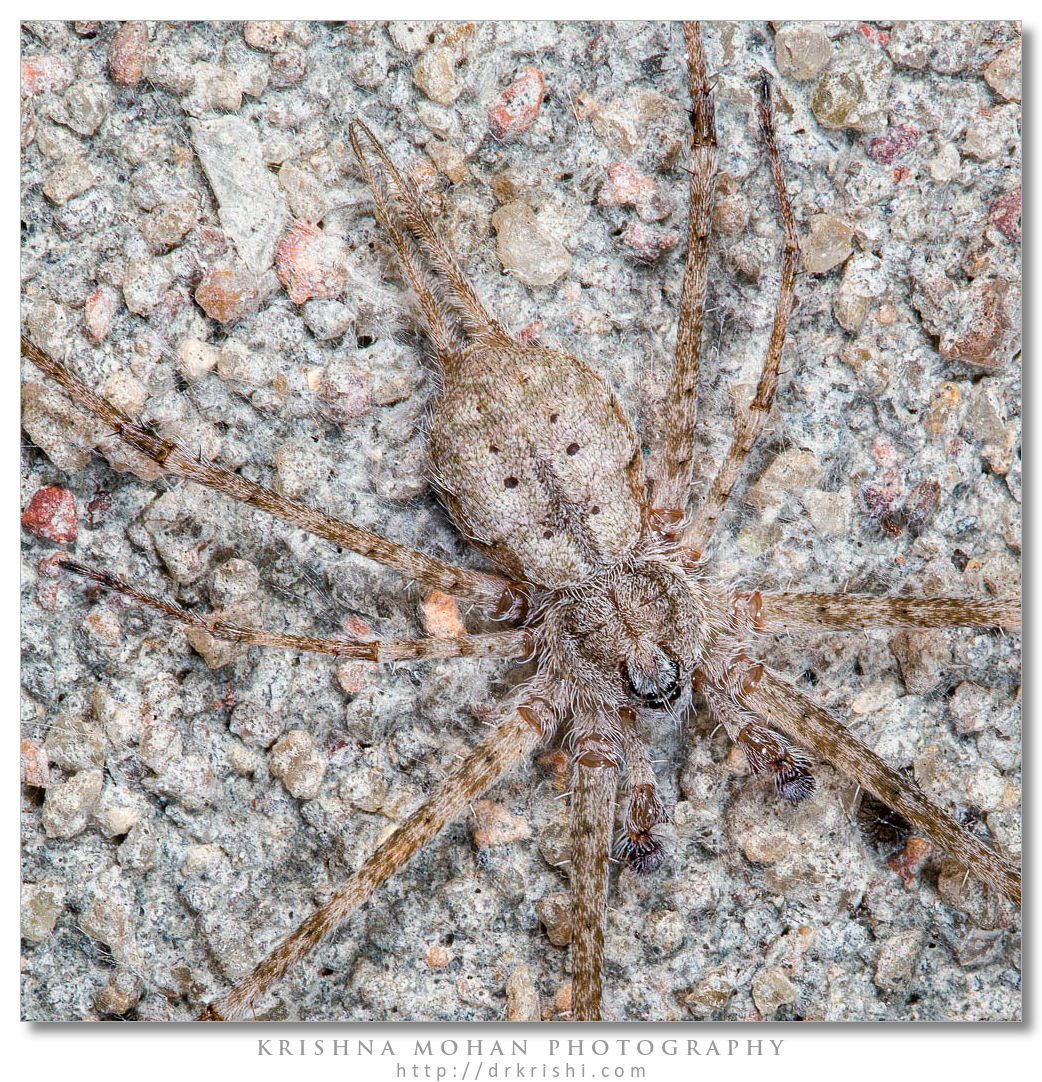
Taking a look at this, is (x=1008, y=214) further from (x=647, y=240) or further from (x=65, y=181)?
(x=65, y=181)

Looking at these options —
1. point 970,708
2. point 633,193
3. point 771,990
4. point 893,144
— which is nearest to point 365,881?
point 771,990

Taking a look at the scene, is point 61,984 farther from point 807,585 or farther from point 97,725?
point 807,585

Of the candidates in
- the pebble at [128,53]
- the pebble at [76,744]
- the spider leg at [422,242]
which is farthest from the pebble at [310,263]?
the pebble at [76,744]

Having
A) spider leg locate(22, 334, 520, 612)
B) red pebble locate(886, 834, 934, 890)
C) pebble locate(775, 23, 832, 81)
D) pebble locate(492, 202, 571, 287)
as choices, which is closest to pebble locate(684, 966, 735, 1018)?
red pebble locate(886, 834, 934, 890)

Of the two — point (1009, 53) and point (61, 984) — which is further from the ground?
point (1009, 53)

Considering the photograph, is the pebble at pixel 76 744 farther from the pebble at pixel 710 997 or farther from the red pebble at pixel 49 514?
the pebble at pixel 710 997

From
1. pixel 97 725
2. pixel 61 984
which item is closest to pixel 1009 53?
pixel 97 725
